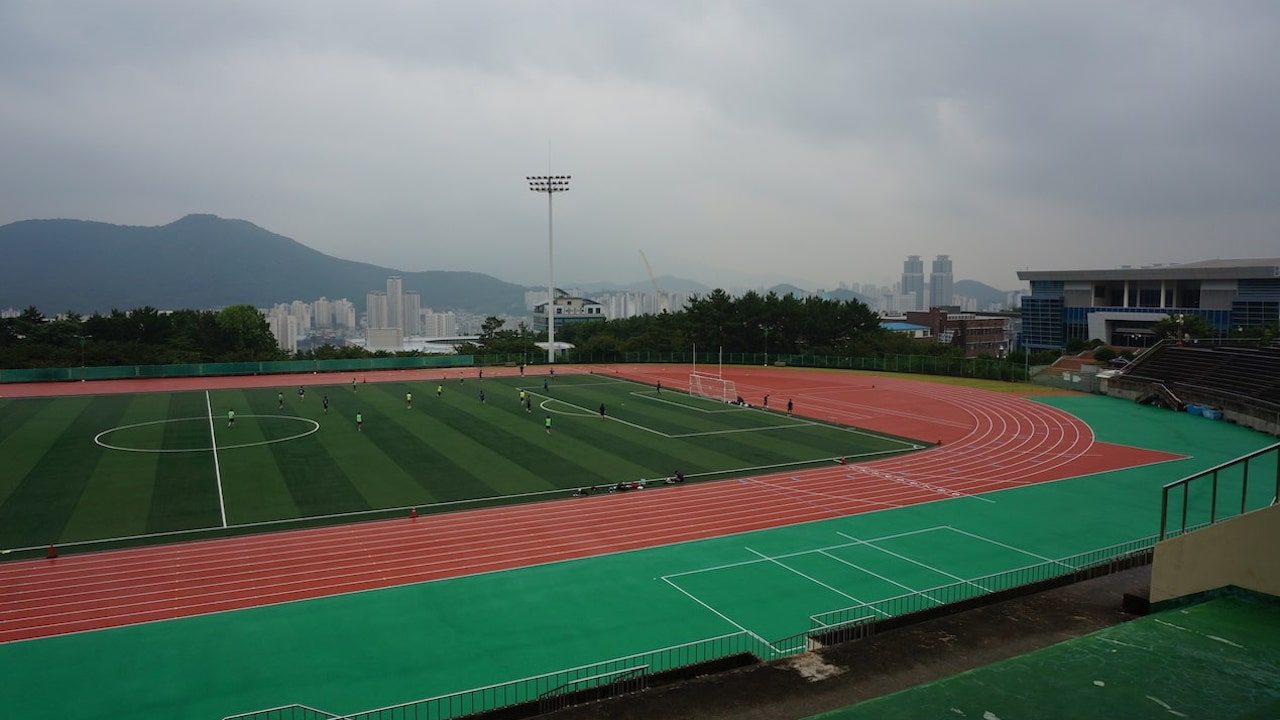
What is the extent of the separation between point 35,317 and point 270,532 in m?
71.8

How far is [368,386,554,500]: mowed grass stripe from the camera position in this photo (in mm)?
26312

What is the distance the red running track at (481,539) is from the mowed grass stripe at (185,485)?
243 cm

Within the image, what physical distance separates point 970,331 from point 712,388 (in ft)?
280

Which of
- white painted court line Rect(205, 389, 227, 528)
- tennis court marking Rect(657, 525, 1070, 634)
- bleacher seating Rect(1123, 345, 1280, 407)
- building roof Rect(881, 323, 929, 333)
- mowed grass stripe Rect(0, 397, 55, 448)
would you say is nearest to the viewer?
tennis court marking Rect(657, 525, 1070, 634)

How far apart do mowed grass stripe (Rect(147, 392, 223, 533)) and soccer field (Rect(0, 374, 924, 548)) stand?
81mm

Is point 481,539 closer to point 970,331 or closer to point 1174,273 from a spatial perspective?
point 1174,273

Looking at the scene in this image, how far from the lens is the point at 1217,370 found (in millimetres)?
45781

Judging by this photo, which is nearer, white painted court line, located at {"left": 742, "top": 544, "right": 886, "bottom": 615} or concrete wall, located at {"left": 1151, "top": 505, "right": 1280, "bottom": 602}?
concrete wall, located at {"left": 1151, "top": 505, "right": 1280, "bottom": 602}

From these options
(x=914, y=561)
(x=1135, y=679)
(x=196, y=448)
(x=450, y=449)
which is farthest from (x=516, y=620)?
(x=196, y=448)

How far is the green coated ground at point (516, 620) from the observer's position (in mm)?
12742

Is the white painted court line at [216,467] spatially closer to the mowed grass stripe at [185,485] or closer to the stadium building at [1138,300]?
the mowed grass stripe at [185,485]

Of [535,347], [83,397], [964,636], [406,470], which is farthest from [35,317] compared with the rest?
[964,636]

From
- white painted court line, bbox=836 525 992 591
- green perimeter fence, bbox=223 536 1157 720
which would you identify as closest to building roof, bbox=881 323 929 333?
white painted court line, bbox=836 525 992 591

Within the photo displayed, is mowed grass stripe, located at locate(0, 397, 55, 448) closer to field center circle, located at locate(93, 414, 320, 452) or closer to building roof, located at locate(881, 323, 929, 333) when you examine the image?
field center circle, located at locate(93, 414, 320, 452)
